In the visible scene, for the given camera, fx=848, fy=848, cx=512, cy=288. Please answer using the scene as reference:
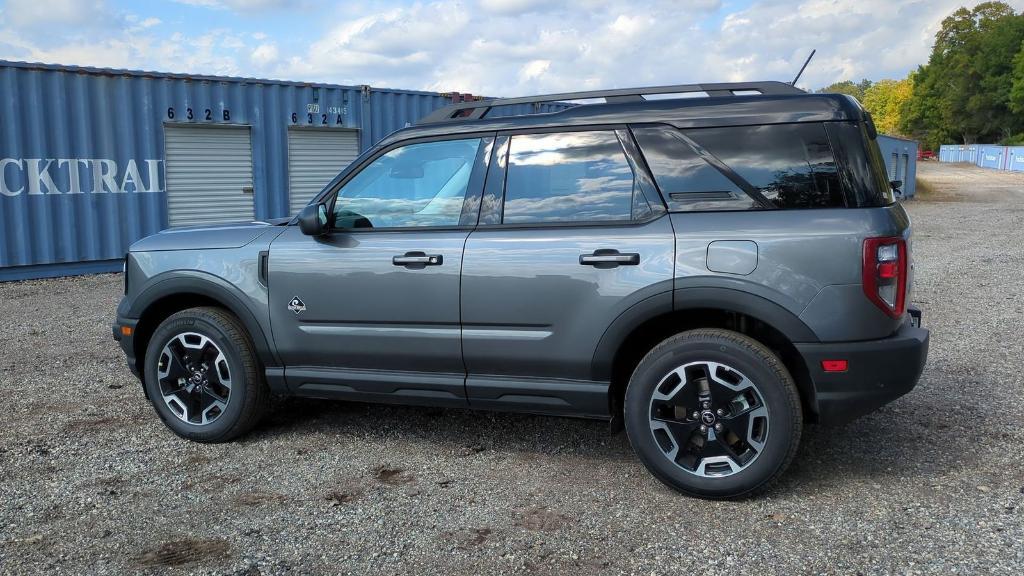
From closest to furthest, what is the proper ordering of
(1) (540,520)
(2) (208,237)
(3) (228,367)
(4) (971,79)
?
(1) (540,520), (3) (228,367), (2) (208,237), (4) (971,79)

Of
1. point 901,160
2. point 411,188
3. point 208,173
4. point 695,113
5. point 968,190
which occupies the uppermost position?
point 901,160

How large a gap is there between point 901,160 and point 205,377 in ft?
105

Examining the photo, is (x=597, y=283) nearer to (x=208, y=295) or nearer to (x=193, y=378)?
(x=208, y=295)

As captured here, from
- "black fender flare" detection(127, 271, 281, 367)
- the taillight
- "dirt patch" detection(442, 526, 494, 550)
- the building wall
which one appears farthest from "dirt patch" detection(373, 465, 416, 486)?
the building wall

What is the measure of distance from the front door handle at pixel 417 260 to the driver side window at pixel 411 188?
0.65 ft

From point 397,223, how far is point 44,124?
950 cm

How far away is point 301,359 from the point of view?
4512mm

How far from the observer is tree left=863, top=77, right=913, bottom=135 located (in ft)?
408

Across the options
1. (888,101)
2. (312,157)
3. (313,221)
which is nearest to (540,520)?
(313,221)

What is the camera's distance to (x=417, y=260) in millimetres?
4199

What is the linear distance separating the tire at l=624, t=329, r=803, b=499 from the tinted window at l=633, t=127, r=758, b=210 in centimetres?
58

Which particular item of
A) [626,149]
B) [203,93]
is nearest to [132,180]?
[203,93]

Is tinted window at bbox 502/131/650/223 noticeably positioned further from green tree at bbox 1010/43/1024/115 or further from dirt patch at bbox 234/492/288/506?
green tree at bbox 1010/43/1024/115

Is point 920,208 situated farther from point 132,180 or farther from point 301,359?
point 301,359
